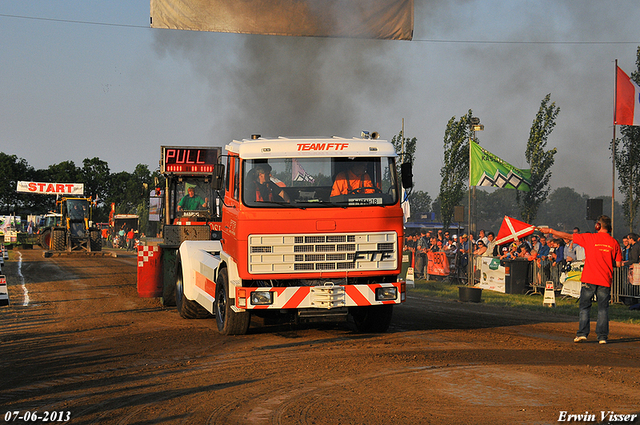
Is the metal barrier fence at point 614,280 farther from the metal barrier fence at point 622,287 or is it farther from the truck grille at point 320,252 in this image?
the truck grille at point 320,252

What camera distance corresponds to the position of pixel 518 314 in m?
13.8

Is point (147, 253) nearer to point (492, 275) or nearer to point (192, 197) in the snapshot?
point (192, 197)

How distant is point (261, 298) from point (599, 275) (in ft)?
16.7

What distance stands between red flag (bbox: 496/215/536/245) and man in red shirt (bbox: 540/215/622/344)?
29.2 feet

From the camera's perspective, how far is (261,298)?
363 inches

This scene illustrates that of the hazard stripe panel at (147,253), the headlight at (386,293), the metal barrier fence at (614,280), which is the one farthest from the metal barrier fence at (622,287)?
the hazard stripe panel at (147,253)

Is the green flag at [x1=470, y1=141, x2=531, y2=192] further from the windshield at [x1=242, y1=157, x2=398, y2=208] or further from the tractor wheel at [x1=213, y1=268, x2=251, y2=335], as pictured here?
the tractor wheel at [x1=213, y1=268, x2=251, y2=335]

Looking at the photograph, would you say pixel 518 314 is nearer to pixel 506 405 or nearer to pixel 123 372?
pixel 506 405

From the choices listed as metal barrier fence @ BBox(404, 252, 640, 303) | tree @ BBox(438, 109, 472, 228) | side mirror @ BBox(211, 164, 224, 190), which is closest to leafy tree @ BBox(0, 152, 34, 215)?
tree @ BBox(438, 109, 472, 228)

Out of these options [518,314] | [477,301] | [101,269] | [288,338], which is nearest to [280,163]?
[288,338]

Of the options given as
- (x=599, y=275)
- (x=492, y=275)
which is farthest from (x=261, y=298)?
(x=492, y=275)

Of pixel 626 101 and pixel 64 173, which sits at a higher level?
pixel 64 173

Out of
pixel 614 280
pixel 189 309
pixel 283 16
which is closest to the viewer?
pixel 189 309

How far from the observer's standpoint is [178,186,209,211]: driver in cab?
15203 millimetres
